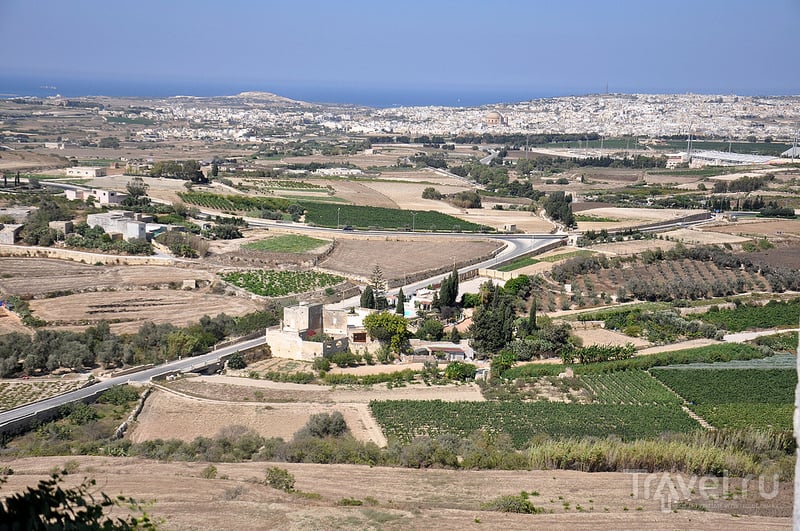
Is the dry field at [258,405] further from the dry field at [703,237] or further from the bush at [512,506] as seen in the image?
the dry field at [703,237]

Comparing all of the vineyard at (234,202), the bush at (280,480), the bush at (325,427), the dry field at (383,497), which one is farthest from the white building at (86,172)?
the bush at (280,480)

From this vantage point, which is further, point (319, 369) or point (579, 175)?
point (579, 175)

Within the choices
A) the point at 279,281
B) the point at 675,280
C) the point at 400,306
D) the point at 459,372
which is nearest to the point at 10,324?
the point at 279,281

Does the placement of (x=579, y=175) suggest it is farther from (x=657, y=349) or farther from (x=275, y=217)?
(x=657, y=349)

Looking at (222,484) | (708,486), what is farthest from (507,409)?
(222,484)

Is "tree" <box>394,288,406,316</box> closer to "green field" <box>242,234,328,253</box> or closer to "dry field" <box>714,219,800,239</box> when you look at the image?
"green field" <box>242,234,328,253</box>

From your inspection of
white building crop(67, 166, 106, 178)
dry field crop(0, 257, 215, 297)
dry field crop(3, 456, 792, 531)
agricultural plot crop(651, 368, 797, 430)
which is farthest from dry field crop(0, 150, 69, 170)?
dry field crop(3, 456, 792, 531)
